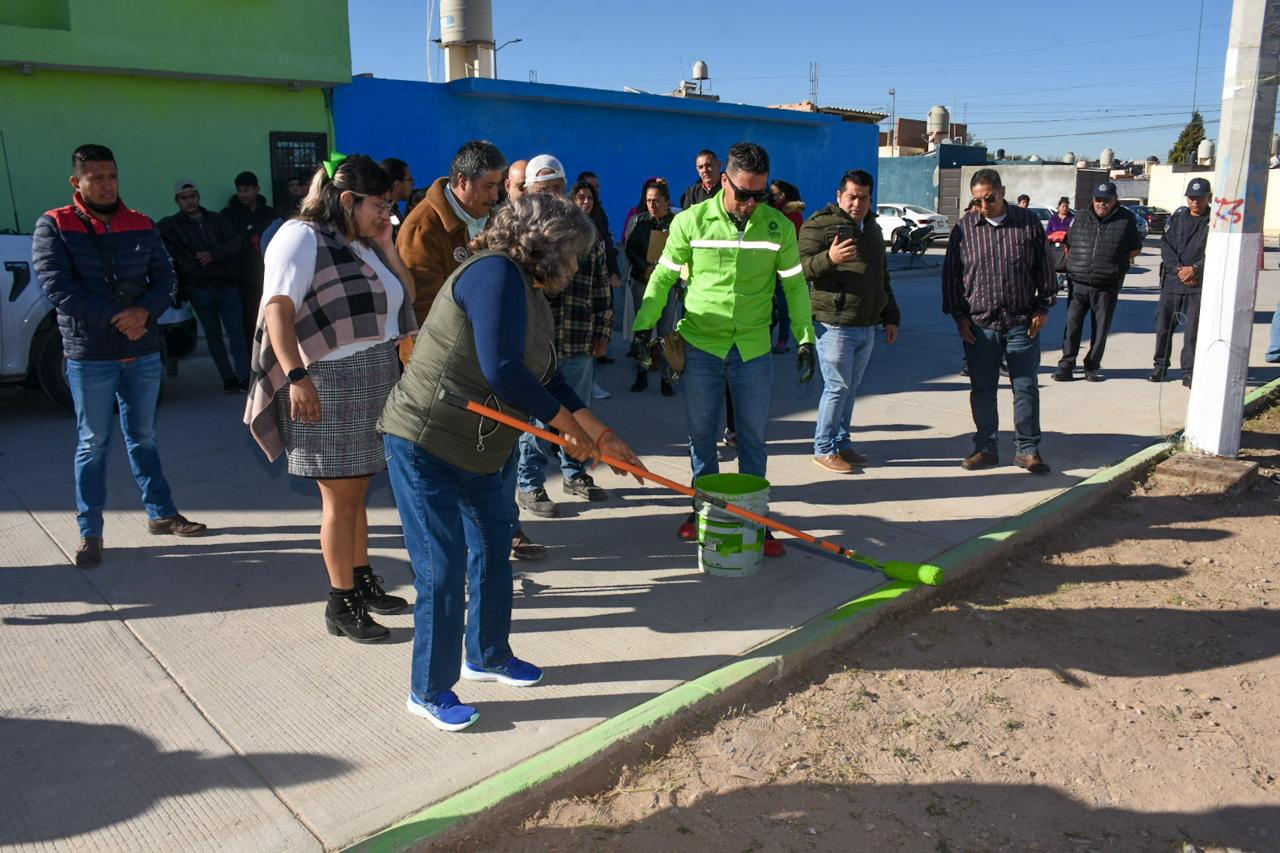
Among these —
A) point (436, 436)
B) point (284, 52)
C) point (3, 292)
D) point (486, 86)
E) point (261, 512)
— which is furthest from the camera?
point (486, 86)

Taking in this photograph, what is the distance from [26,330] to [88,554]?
3.83m

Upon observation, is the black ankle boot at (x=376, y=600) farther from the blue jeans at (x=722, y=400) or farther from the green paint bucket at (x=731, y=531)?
the blue jeans at (x=722, y=400)

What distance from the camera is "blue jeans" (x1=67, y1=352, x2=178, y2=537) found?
15.8ft

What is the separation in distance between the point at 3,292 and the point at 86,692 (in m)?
5.30

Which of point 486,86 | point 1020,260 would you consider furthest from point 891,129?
point 1020,260

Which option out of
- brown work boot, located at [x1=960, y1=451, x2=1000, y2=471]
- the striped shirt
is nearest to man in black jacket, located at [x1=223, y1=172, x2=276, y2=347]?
the striped shirt

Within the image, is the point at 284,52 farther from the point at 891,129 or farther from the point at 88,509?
the point at 891,129

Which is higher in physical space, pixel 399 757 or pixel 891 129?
pixel 891 129

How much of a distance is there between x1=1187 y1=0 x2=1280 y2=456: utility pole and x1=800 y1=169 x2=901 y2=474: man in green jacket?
2.12 m

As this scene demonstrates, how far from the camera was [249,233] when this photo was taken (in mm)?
9258

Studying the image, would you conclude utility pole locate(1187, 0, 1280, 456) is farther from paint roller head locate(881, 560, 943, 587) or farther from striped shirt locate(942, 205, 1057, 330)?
paint roller head locate(881, 560, 943, 587)

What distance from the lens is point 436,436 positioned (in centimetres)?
321

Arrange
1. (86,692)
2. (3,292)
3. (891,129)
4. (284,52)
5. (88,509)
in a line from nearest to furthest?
1. (86,692)
2. (88,509)
3. (3,292)
4. (284,52)
5. (891,129)

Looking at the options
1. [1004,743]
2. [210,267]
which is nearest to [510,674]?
[1004,743]
